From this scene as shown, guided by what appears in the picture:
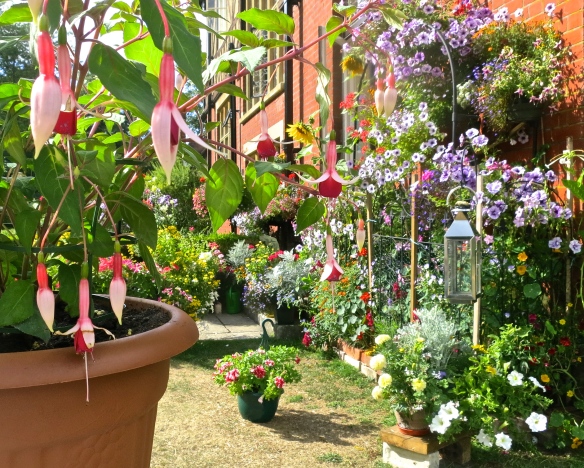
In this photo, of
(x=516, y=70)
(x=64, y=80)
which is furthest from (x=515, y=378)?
(x=64, y=80)

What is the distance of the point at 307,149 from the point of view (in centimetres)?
137

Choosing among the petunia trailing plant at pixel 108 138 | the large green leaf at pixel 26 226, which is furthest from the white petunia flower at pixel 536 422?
the large green leaf at pixel 26 226

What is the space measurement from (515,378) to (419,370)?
0.45 m

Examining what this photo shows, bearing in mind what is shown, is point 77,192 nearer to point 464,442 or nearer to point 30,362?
point 30,362

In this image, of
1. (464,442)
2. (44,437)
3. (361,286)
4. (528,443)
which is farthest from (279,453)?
(44,437)

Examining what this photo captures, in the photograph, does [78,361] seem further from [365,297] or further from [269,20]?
[365,297]

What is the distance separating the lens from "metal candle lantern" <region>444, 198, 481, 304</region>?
269 cm

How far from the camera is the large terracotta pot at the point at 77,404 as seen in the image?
105 cm

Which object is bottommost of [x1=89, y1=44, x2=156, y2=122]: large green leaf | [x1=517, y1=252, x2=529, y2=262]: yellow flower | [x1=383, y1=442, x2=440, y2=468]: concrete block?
[x1=383, y1=442, x2=440, y2=468]: concrete block

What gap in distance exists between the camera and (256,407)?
136 inches

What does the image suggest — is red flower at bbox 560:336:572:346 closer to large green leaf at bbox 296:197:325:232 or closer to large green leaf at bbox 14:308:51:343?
large green leaf at bbox 296:197:325:232

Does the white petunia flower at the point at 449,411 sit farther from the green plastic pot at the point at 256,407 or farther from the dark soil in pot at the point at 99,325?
the dark soil in pot at the point at 99,325

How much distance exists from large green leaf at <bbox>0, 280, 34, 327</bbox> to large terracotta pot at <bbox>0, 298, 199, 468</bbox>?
74mm

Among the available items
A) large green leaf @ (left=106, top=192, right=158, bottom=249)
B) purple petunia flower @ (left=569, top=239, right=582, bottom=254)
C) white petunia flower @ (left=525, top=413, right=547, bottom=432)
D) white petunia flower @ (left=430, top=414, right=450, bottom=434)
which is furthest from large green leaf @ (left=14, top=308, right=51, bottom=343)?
purple petunia flower @ (left=569, top=239, right=582, bottom=254)
